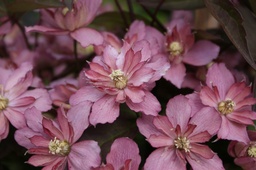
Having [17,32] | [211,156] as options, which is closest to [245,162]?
[211,156]

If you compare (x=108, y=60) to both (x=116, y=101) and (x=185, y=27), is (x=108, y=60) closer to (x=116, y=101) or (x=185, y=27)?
(x=116, y=101)

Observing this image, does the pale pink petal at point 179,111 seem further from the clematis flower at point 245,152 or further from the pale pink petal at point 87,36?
the pale pink petal at point 87,36

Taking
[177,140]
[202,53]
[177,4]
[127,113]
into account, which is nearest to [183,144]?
[177,140]

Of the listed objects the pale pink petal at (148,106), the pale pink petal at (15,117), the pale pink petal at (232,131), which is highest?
the pale pink petal at (148,106)

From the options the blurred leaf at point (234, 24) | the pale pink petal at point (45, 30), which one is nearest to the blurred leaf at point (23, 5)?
the pale pink petal at point (45, 30)

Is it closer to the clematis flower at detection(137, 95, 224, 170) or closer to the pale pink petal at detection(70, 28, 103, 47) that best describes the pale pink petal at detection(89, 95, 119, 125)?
the clematis flower at detection(137, 95, 224, 170)
